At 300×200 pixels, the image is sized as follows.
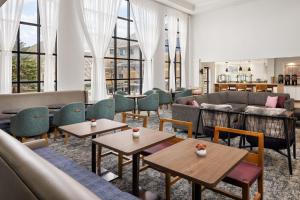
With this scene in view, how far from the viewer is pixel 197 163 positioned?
1826mm

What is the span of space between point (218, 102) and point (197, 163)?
5.87 meters

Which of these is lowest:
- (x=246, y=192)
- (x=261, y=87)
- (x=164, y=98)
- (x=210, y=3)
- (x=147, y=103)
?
(x=246, y=192)

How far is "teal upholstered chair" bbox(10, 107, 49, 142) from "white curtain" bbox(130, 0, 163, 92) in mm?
5576

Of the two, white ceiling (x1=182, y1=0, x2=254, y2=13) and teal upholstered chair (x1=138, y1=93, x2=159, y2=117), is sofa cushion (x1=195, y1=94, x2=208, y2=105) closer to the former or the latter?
teal upholstered chair (x1=138, y1=93, x2=159, y2=117)

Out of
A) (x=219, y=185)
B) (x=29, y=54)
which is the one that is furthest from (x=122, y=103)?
(x=219, y=185)

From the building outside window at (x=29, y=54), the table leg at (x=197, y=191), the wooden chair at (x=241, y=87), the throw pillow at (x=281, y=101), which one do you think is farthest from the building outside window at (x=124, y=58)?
the table leg at (x=197, y=191)

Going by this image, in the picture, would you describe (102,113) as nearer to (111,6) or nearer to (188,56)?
(111,6)

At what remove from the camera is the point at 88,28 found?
22.8 feet

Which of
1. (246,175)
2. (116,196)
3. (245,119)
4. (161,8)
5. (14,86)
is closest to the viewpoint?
(116,196)

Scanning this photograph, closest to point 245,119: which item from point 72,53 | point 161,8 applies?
point 72,53

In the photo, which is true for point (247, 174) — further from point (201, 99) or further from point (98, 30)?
point (98, 30)

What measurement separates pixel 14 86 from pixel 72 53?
1.84 metres

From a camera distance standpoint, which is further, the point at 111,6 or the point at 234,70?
the point at 234,70

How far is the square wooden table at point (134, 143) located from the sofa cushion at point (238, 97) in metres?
5.65
